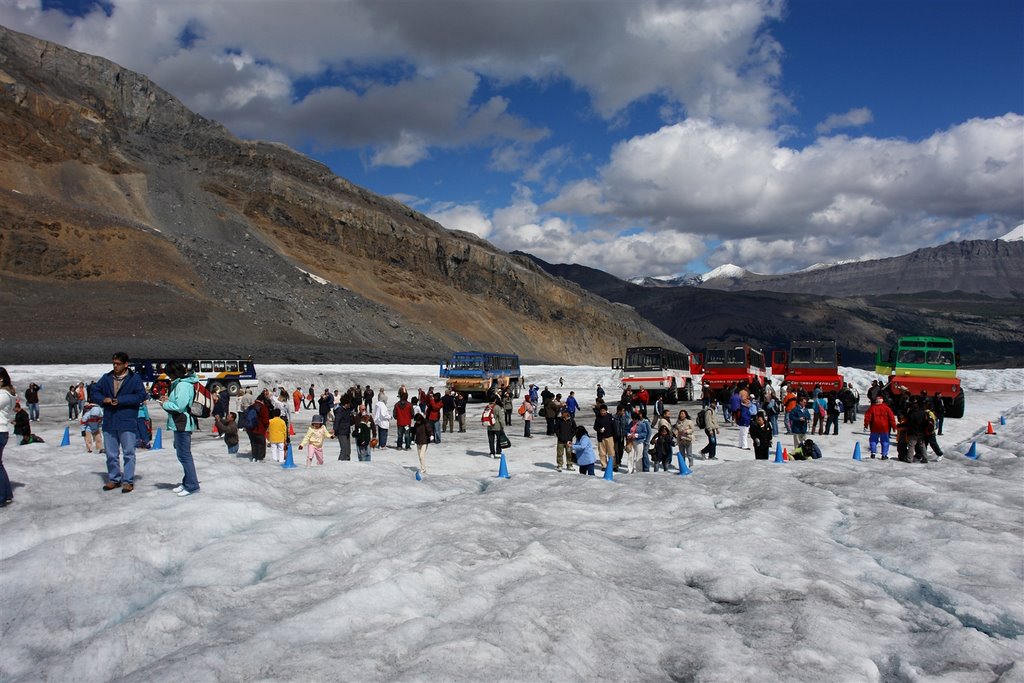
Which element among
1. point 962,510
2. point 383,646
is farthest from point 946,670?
point 962,510

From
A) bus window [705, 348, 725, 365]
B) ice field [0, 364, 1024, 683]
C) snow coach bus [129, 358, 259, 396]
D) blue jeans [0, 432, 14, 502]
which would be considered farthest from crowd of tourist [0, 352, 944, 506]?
snow coach bus [129, 358, 259, 396]

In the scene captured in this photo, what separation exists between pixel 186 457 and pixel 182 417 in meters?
0.59

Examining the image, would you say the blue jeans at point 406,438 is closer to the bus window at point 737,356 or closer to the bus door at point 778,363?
the bus window at point 737,356

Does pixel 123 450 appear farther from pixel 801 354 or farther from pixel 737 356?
pixel 737 356

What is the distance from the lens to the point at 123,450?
9539mm

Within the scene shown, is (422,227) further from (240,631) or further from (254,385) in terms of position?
(240,631)

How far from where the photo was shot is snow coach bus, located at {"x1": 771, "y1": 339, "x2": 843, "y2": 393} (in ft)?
112

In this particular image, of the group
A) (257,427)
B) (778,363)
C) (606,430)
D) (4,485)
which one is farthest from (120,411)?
(778,363)

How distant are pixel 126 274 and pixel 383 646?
234 ft

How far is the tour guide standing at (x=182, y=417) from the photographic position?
374 inches

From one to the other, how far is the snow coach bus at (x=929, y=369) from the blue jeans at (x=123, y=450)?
2694cm

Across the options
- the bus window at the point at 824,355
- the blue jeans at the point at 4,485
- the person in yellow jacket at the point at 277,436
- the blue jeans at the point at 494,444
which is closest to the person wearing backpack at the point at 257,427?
the person in yellow jacket at the point at 277,436

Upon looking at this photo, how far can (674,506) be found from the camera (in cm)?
1111

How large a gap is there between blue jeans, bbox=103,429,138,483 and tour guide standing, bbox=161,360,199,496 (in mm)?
514
